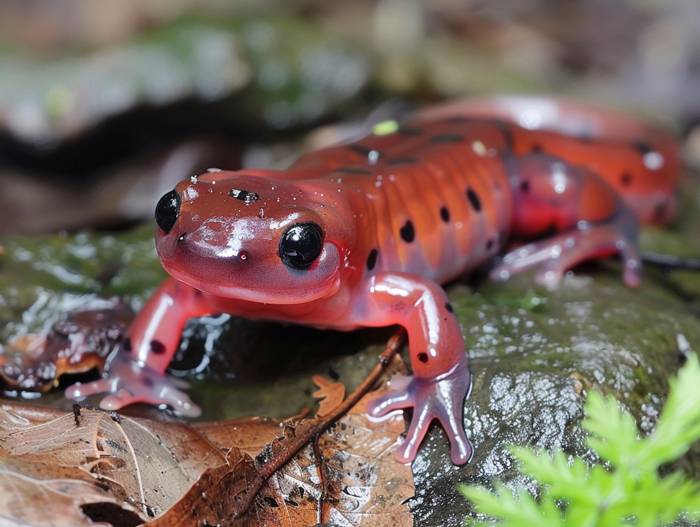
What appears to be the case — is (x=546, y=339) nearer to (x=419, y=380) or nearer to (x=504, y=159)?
(x=419, y=380)

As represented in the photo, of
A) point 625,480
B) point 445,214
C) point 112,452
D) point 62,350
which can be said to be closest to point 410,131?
point 445,214

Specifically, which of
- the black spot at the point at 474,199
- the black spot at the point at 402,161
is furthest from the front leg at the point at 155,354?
the black spot at the point at 474,199

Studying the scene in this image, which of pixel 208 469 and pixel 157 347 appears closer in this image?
pixel 208 469

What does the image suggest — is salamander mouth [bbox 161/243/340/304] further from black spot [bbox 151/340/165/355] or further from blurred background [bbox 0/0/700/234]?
blurred background [bbox 0/0/700/234]

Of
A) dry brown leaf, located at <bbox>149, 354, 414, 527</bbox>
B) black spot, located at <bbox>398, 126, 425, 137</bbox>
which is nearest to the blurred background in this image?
black spot, located at <bbox>398, 126, 425, 137</bbox>

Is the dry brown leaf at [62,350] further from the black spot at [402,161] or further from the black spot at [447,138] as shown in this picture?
the black spot at [447,138]

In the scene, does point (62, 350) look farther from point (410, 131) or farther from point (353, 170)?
point (410, 131)
